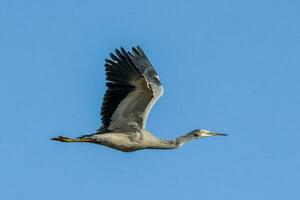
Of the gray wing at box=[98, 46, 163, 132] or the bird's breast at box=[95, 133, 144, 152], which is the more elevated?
the gray wing at box=[98, 46, 163, 132]

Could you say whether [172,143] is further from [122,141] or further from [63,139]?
[63,139]

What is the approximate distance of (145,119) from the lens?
2088cm

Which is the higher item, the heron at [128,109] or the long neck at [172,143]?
the heron at [128,109]

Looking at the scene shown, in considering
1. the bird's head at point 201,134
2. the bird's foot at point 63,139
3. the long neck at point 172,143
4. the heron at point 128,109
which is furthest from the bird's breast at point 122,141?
the bird's head at point 201,134

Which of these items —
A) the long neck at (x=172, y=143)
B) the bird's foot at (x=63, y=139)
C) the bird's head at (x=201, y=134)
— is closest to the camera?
the long neck at (x=172, y=143)

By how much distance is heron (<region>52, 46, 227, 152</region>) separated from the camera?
20.6 metres

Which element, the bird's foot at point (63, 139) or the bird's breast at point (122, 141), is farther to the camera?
the bird's foot at point (63, 139)

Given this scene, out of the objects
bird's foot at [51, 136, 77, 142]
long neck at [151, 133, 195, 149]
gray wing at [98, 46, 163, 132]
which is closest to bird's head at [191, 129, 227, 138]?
long neck at [151, 133, 195, 149]

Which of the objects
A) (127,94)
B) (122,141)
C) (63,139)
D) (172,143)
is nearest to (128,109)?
(127,94)

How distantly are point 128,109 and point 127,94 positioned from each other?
1.43ft

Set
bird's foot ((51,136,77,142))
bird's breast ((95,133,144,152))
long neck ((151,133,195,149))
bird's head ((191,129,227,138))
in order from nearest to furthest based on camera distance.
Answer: bird's breast ((95,133,144,152)), long neck ((151,133,195,149)), bird's head ((191,129,227,138)), bird's foot ((51,136,77,142))

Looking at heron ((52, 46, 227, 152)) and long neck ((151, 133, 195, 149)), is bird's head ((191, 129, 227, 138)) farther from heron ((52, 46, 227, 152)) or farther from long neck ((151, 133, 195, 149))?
long neck ((151, 133, 195, 149))

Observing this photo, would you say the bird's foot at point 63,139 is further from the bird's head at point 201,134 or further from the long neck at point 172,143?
the bird's head at point 201,134

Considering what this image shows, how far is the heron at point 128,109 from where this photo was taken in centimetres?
2059
